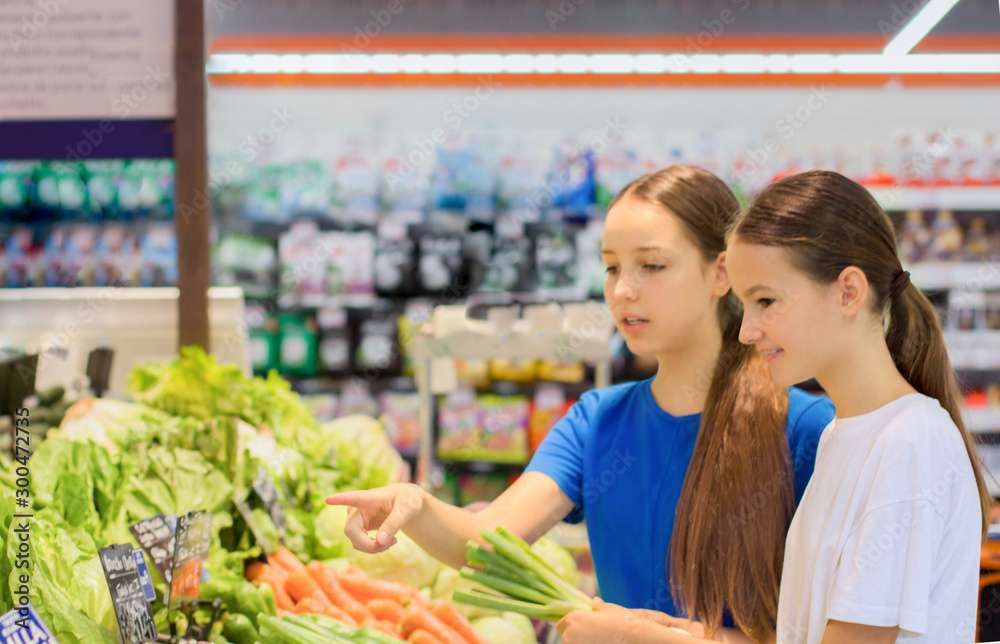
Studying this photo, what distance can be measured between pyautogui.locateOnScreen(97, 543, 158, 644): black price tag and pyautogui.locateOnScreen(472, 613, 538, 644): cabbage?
2.59ft

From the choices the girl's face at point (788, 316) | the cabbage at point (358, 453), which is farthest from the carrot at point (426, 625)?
the girl's face at point (788, 316)

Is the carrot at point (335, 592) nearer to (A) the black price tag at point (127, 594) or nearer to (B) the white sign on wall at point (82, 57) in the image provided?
(A) the black price tag at point (127, 594)

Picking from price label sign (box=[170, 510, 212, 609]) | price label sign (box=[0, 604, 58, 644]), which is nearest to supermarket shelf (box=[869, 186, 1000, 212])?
price label sign (box=[170, 510, 212, 609])

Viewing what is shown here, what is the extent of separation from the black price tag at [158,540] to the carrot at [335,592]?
48 cm

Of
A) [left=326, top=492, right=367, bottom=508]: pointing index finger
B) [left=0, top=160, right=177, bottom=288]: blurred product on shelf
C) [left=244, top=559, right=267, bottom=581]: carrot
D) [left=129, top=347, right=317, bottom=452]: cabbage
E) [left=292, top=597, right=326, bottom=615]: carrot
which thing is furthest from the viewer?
[left=0, top=160, right=177, bottom=288]: blurred product on shelf

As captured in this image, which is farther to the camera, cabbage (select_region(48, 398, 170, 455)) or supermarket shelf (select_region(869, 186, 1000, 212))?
supermarket shelf (select_region(869, 186, 1000, 212))

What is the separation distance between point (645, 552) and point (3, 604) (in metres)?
1.12

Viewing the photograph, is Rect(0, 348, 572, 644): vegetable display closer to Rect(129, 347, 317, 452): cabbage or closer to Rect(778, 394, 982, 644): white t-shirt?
Rect(129, 347, 317, 452): cabbage

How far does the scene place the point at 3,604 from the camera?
3.90 ft

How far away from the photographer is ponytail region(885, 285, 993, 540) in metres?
1.06

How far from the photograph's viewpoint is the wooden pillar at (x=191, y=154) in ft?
7.42

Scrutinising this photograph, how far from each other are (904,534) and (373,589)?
1.27 m

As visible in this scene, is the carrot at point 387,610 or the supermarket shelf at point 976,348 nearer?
the carrot at point 387,610

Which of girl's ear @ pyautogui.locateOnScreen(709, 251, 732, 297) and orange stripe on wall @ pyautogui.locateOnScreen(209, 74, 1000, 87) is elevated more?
orange stripe on wall @ pyautogui.locateOnScreen(209, 74, 1000, 87)
